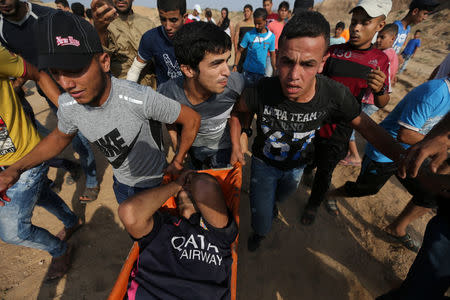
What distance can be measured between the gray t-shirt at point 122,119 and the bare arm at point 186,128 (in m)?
0.07

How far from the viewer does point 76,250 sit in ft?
8.73

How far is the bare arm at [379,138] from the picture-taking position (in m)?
1.50

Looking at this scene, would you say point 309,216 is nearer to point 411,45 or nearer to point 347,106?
point 347,106

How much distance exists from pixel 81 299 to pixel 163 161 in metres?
1.76

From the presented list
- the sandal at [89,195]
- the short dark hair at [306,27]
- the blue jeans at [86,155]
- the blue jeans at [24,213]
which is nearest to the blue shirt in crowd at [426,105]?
the short dark hair at [306,27]

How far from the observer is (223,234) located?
1.81 m

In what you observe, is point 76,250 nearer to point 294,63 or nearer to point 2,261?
point 2,261

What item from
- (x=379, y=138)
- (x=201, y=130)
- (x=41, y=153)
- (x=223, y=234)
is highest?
(x=379, y=138)

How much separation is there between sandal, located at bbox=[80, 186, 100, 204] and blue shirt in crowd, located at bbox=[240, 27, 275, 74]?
4.03 meters

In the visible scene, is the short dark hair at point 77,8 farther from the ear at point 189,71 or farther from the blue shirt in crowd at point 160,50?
the ear at point 189,71

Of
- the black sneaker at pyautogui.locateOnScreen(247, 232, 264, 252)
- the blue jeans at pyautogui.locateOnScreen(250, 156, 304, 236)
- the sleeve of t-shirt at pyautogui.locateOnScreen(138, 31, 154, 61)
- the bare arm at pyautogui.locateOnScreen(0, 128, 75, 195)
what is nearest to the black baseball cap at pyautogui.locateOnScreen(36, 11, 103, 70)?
the bare arm at pyautogui.locateOnScreen(0, 128, 75, 195)

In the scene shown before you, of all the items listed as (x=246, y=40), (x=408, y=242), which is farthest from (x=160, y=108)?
(x=246, y=40)

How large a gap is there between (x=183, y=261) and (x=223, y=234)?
0.40 meters

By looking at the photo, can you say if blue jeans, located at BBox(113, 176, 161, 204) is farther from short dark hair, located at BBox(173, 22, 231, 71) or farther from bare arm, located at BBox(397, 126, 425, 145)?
bare arm, located at BBox(397, 126, 425, 145)
